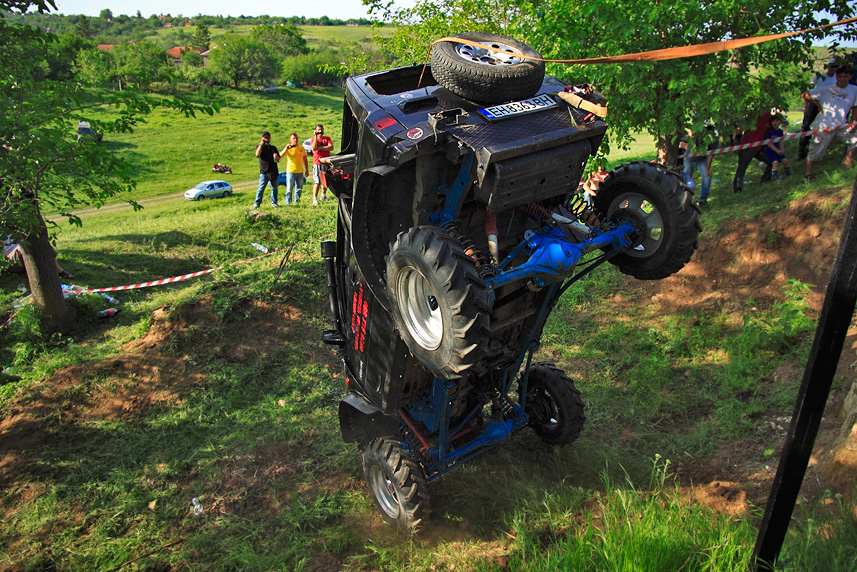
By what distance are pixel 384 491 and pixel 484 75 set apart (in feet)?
10.7

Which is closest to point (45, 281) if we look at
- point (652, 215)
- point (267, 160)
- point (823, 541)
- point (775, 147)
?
point (267, 160)

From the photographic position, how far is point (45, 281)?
745cm

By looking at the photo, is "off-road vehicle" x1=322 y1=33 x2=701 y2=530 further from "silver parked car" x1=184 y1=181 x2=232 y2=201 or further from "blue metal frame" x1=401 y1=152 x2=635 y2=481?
"silver parked car" x1=184 y1=181 x2=232 y2=201

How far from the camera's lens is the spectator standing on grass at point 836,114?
839cm

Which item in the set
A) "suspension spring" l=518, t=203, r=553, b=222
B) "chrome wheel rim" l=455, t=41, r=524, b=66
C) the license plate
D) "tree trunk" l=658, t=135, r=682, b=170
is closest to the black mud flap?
"suspension spring" l=518, t=203, r=553, b=222

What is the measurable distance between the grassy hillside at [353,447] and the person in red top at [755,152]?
581mm

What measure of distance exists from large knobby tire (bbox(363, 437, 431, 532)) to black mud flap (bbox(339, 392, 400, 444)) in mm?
306

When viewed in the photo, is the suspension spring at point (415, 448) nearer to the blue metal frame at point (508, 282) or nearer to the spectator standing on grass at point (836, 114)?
the blue metal frame at point (508, 282)

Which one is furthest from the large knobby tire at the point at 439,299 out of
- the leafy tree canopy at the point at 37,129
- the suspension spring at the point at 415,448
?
the leafy tree canopy at the point at 37,129

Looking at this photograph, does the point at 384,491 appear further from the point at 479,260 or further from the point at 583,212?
the point at 583,212

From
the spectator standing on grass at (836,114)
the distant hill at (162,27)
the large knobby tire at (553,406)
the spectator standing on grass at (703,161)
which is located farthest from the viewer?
the distant hill at (162,27)

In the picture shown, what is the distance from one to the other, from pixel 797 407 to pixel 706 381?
11.6 ft

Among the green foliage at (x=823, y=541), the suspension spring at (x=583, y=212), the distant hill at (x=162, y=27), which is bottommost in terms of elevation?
the green foliage at (x=823, y=541)

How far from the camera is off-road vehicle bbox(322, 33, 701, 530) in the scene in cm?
317
